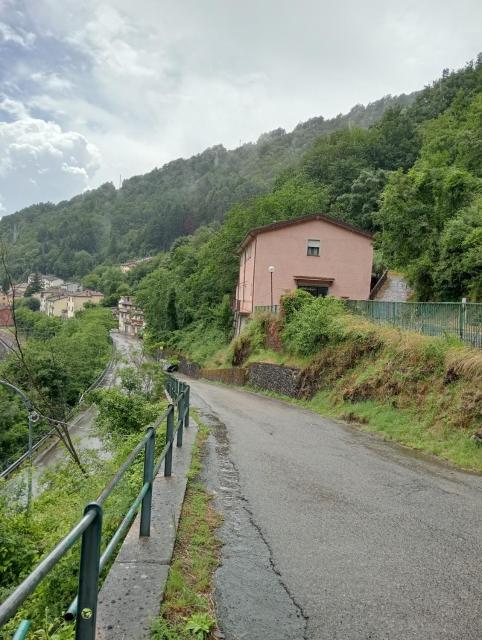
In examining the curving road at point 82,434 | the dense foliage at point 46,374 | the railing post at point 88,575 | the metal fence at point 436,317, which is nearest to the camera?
the railing post at point 88,575

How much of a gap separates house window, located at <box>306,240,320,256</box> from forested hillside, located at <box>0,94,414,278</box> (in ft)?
267

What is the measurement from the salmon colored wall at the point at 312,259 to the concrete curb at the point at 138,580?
96.7ft

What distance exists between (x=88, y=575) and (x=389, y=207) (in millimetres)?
26011

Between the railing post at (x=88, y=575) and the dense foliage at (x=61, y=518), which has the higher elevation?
the railing post at (x=88, y=575)

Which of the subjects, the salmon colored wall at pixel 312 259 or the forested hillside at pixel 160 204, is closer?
the salmon colored wall at pixel 312 259

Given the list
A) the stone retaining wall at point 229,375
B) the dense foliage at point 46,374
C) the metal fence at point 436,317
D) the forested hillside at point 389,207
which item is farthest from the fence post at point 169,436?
the stone retaining wall at point 229,375

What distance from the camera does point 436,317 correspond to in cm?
1382

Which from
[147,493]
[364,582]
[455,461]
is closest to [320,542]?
[364,582]

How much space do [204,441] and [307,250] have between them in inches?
1010

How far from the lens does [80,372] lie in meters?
47.7

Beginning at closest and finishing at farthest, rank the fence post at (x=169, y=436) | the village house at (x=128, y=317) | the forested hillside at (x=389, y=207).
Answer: the fence post at (x=169, y=436), the forested hillside at (x=389, y=207), the village house at (x=128, y=317)

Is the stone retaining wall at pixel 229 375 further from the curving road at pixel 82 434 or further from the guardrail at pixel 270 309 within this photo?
the curving road at pixel 82 434

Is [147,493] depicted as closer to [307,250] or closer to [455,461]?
[455,461]

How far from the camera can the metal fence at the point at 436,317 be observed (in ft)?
40.4
